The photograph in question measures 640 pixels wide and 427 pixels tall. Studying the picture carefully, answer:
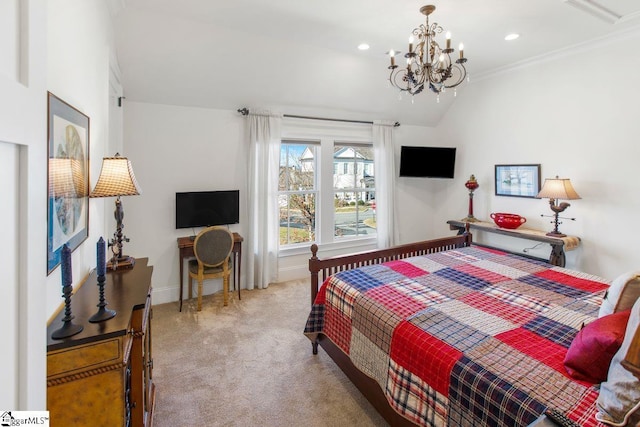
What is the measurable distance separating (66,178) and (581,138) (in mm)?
4745

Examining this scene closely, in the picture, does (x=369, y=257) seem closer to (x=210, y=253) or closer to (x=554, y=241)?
(x=210, y=253)

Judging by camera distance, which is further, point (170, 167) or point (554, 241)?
point (170, 167)

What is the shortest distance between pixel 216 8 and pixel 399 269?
2671mm

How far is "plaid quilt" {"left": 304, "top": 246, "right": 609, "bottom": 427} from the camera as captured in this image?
1.30 metres

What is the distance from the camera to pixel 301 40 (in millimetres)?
3500

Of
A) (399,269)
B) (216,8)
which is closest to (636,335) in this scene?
(399,269)

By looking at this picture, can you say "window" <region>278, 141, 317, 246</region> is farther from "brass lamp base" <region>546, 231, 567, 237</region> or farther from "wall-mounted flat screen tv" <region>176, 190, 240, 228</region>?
"brass lamp base" <region>546, 231, 567, 237</region>

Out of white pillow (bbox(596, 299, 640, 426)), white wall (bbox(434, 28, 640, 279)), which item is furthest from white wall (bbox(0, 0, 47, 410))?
white wall (bbox(434, 28, 640, 279))

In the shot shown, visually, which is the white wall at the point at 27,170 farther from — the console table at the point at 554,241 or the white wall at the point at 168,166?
the console table at the point at 554,241

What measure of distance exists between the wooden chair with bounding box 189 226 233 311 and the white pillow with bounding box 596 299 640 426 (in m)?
3.18

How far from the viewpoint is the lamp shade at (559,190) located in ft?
11.8

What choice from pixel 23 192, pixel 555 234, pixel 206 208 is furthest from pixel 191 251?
pixel 555 234

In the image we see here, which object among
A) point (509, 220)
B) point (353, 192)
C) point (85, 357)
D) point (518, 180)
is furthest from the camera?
point (353, 192)

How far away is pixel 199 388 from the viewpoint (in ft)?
7.61
